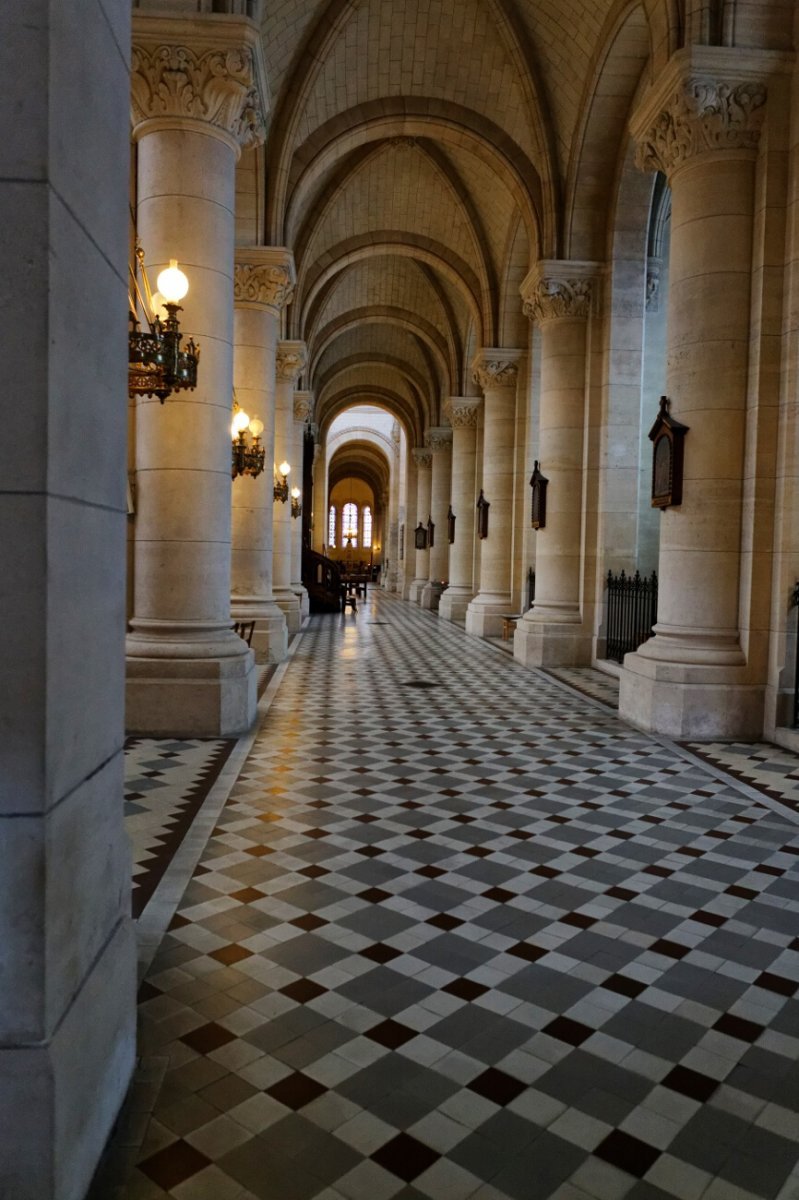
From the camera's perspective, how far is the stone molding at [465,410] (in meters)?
26.8

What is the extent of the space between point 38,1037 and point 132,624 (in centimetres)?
681

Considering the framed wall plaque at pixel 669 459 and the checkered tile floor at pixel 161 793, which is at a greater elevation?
the framed wall plaque at pixel 669 459

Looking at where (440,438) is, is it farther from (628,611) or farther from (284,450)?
(628,611)

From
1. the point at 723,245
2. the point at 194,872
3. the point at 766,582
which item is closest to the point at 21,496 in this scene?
the point at 194,872

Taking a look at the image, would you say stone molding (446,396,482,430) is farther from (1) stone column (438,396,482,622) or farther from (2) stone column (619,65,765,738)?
(2) stone column (619,65,765,738)

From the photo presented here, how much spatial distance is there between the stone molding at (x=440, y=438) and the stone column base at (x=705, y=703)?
82.0 ft

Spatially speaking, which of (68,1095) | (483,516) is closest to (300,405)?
(483,516)

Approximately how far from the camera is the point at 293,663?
15.0m

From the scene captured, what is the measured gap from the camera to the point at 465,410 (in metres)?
27.0

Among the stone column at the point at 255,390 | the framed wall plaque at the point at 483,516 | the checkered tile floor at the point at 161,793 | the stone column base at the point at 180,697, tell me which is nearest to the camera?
the checkered tile floor at the point at 161,793

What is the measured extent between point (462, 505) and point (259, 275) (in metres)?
13.7

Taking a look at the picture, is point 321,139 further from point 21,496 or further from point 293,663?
point 21,496

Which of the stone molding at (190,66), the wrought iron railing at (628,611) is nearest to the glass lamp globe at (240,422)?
the stone molding at (190,66)

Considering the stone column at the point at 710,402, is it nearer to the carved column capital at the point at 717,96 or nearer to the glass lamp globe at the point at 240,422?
the carved column capital at the point at 717,96
